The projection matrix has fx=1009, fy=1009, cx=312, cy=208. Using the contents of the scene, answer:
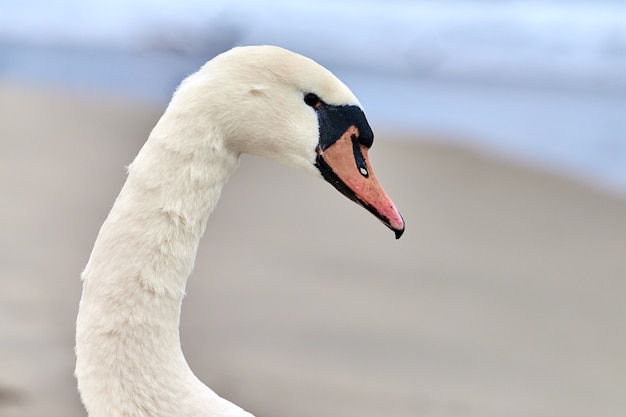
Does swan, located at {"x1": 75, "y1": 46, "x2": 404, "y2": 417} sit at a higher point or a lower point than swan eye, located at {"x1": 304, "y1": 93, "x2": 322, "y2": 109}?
lower

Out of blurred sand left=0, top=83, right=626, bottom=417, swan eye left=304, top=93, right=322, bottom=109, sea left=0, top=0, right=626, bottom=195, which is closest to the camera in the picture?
swan eye left=304, top=93, right=322, bottom=109

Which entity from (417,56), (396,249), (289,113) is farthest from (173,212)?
(417,56)

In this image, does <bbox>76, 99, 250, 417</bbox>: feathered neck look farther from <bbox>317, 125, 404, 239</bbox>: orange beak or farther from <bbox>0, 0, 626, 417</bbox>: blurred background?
<bbox>0, 0, 626, 417</bbox>: blurred background

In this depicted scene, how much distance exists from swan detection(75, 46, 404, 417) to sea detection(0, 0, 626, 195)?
7.18m

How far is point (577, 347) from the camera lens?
563cm

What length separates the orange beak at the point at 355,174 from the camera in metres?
2.27

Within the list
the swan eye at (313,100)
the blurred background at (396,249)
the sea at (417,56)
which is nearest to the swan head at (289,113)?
the swan eye at (313,100)

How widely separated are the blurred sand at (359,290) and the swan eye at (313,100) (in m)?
2.54

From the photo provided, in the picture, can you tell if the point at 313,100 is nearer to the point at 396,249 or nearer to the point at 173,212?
the point at 173,212

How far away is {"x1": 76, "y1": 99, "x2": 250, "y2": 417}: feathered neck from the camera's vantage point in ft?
6.88

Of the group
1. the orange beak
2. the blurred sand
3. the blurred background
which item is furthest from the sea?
the orange beak

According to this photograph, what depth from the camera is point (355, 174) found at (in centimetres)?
230

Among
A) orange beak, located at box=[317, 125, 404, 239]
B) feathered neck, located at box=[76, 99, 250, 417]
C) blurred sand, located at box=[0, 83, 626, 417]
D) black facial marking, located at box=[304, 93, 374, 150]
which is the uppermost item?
blurred sand, located at box=[0, 83, 626, 417]

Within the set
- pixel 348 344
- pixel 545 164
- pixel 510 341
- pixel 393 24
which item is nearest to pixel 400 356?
pixel 348 344
